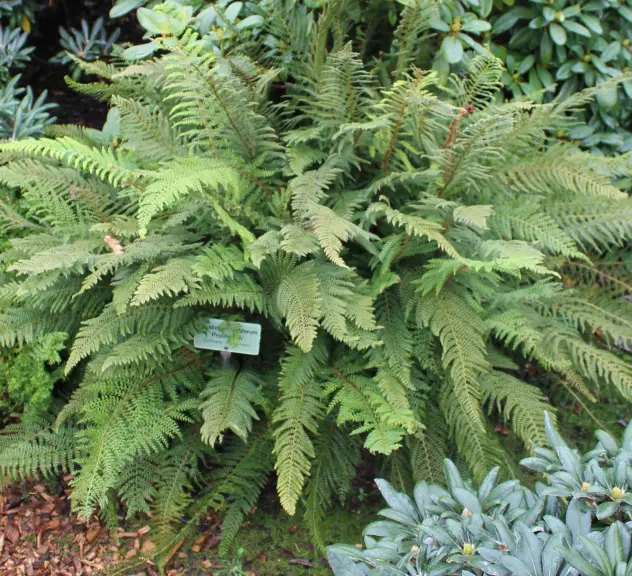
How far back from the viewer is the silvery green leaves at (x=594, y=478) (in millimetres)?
1583

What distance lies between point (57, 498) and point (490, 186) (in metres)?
2.20

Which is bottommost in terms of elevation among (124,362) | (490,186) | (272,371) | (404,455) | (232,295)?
(404,455)

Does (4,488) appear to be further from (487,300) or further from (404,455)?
(487,300)

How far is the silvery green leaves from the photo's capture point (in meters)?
1.58

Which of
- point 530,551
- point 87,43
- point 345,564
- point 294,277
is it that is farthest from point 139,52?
point 530,551

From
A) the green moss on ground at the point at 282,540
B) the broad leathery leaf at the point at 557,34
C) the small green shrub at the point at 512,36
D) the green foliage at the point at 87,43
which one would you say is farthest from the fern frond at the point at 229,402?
the broad leathery leaf at the point at 557,34

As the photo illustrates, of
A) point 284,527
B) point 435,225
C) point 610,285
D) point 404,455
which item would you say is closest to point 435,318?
point 435,225

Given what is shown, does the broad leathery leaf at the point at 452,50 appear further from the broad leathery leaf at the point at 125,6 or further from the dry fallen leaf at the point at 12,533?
the dry fallen leaf at the point at 12,533

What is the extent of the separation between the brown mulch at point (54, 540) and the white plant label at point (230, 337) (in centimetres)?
76

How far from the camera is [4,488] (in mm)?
2514

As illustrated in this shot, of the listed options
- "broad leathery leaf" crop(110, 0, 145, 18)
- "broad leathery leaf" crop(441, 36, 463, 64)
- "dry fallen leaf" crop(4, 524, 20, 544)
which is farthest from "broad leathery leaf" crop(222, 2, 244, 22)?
"dry fallen leaf" crop(4, 524, 20, 544)

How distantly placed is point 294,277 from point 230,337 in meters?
0.33

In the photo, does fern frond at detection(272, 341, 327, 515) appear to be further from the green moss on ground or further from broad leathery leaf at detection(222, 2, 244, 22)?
broad leathery leaf at detection(222, 2, 244, 22)

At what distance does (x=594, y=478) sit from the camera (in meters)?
1.66
